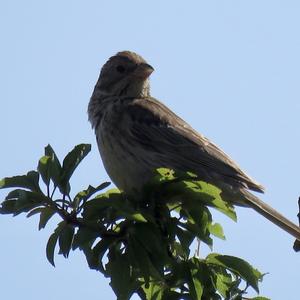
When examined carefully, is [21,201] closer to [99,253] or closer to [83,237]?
[83,237]

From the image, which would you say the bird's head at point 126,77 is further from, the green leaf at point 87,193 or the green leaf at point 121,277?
the green leaf at point 121,277

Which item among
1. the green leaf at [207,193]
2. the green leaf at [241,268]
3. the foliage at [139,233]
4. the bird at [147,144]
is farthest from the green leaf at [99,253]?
the bird at [147,144]

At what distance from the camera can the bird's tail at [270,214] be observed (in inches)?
264

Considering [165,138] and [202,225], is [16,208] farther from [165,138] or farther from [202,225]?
[165,138]

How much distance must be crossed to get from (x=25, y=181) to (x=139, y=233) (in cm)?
75

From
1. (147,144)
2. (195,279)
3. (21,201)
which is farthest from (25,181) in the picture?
(147,144)

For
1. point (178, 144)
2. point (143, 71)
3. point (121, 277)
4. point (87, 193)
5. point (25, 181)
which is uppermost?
point (143, 71)

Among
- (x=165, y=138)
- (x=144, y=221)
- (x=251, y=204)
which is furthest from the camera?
(x=165, y=138)

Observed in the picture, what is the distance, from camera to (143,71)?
816cm

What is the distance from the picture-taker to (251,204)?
6.99 metres

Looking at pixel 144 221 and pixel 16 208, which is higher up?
pixel 16 208

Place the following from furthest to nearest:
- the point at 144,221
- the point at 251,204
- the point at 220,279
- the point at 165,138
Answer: the point at 165,138
the point at 251,204
the point at 220,279
the point at 144,221

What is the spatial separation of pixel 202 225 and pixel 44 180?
100 centimetres

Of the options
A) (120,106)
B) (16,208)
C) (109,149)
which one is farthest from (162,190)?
(120,106)
